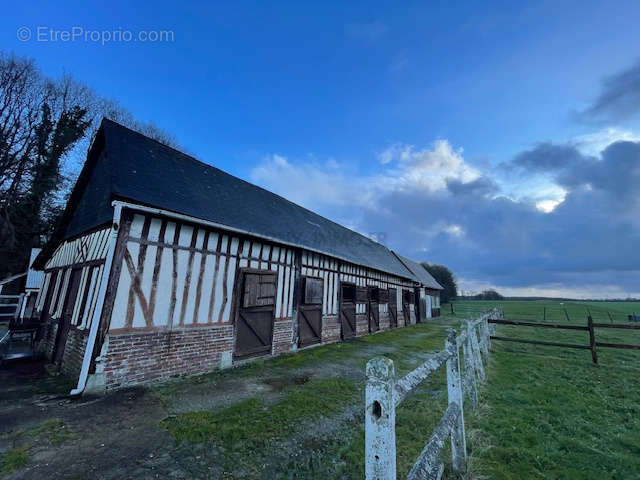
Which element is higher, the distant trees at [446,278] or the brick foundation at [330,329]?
the distant trees at [446,278]

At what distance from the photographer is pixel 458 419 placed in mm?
2656

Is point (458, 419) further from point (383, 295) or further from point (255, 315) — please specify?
point (383, 295)

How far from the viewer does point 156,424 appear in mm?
3516

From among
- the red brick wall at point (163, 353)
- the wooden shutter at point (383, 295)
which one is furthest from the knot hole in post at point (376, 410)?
the wooden shutter at point (383, 295)

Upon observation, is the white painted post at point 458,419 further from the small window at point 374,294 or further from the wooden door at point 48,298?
the wooden door at point 48,298

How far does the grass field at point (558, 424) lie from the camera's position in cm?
284

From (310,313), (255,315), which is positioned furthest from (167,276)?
(310,313)

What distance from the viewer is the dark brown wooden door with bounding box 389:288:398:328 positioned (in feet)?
50.2

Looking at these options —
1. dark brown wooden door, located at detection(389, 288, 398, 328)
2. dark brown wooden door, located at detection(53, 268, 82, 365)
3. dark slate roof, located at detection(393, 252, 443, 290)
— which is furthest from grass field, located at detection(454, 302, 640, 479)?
dark slate roof, located at detection(393, 252, 443, 290)

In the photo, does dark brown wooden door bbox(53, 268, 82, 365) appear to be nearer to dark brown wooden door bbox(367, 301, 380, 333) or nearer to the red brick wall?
the red brick wall

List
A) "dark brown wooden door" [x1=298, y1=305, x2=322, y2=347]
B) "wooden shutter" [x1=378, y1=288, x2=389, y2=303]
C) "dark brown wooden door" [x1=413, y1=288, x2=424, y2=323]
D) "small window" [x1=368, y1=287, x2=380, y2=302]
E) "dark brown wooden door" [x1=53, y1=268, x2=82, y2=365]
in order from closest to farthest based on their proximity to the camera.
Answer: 1. "dark brown wooden door" [x1=53, y1=268, x2=82, y2=365]
2. "dark brown wooden door" [x1=298, y1=305, x2=322, y2=347]
3. "small window" [x1=368, y1=287, x2=380, y2=302]
4. "wooden shutter" [x1=378, y1=288, x2=389, y2=303]
5. "dark brown wooden door" [x1=413, y1=288, x2=424, y2=323]

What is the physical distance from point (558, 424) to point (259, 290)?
6182mm

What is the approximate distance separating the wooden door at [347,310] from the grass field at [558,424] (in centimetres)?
530

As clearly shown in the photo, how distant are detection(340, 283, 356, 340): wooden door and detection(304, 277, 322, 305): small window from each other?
1.69 meters
